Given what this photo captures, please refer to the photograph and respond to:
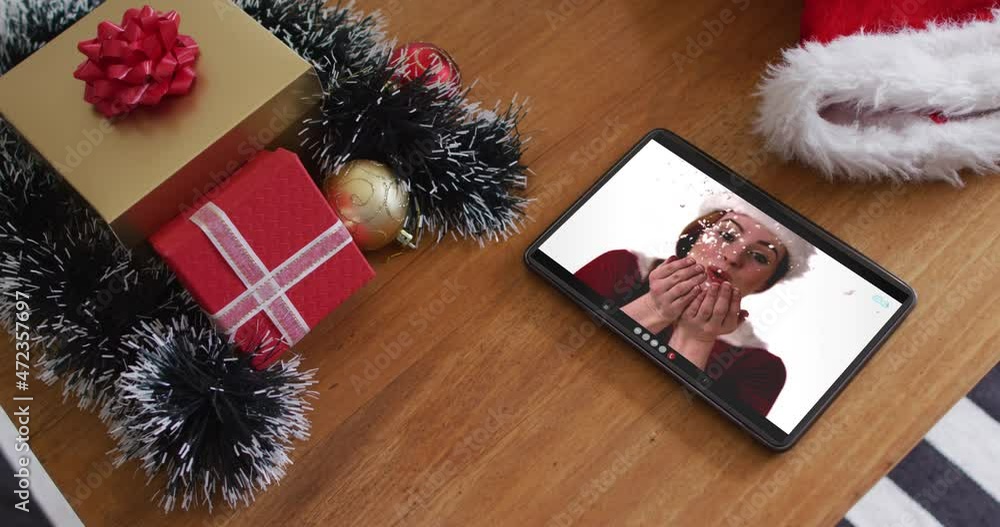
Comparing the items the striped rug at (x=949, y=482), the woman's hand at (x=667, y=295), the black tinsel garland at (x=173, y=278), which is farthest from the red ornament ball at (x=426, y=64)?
the striped rug at (x=949, y=482)

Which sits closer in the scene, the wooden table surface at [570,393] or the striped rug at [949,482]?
the wooden table surface at [570,393]

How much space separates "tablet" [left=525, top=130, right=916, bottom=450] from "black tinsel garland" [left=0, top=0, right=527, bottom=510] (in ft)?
0.27

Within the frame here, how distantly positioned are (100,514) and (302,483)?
15 cm

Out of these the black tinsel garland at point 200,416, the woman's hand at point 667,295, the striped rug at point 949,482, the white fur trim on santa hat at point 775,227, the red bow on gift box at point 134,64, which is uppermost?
the red bow on gift box at point 134,64

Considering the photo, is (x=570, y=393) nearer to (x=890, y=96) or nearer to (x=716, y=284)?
(x=716, y=284)

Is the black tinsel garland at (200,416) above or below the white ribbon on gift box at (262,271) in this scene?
below

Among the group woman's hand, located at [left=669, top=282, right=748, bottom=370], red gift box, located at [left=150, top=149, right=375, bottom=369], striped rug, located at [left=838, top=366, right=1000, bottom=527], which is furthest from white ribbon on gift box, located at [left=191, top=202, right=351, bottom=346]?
striped rug, located at [left=838, top=366, right=1000, bottom=527]

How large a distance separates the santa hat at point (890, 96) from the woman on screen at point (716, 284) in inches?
3.2

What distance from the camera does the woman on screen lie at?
0.62 metres

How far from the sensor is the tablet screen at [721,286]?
619mm

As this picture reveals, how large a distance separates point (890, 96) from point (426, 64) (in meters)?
0.39

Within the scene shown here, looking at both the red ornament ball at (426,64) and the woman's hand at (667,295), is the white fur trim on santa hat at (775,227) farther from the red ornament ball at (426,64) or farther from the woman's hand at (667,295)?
the red ornament ball at (426,64)

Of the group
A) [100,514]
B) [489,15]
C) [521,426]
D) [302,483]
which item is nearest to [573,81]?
[489,15]

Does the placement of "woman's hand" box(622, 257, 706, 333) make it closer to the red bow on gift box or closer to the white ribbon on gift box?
the white ribbon on gift box
